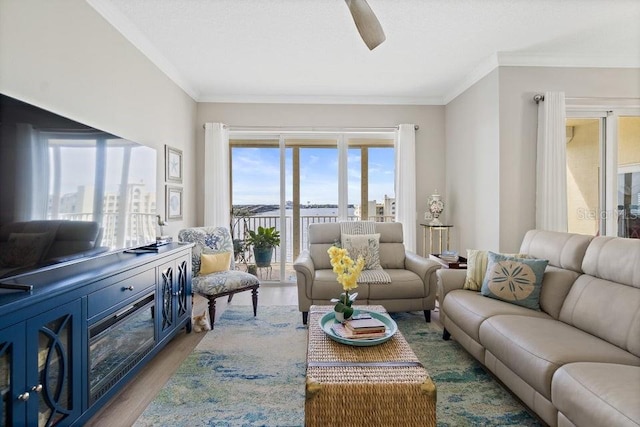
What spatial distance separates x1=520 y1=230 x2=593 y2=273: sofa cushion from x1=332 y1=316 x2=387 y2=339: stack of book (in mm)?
1479

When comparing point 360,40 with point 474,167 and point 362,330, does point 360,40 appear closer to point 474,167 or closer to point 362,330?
point 474,167

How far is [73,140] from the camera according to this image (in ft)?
5.59

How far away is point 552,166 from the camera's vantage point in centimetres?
317

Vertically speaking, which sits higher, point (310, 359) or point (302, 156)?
point (302, 156)

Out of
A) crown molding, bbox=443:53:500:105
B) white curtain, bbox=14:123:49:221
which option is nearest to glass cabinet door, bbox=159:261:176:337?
white curtain, bbox=14:123:49:221

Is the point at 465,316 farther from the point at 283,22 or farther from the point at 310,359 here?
the point at 283,22

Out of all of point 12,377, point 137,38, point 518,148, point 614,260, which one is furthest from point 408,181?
point 12,377

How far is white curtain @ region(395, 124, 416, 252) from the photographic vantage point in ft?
14.2

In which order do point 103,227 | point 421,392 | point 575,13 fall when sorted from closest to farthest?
point 421,392 → point 103,227 → point 575,13

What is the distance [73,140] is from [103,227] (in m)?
0.53

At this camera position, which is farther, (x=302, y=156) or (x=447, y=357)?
(x=302, y=156)

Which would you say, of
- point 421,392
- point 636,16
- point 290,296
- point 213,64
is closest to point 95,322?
point 421,392

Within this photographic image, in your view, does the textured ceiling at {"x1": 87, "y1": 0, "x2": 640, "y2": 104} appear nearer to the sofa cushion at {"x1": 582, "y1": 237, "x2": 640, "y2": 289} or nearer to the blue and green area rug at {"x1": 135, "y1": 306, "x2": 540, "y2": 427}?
the sofa cushion at {"x1": 582, "y1": 237, "x2": 640, "y2": 289}

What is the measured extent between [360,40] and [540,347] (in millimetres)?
2733
